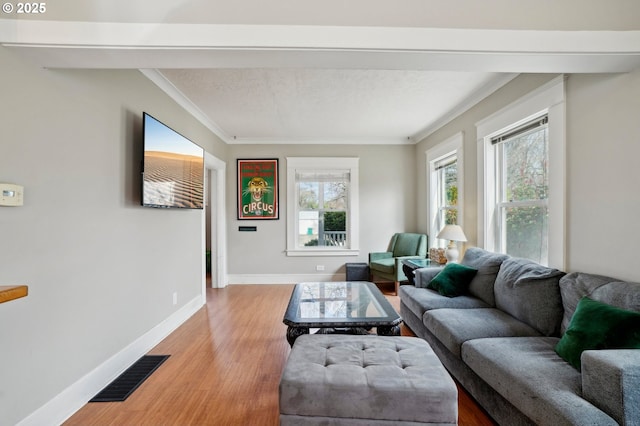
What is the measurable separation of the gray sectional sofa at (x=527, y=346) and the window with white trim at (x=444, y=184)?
130 centimetres

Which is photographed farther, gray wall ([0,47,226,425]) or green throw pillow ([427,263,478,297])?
green throw pillow ([427,263,478,297])

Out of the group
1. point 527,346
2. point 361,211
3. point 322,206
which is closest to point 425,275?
point 527,346

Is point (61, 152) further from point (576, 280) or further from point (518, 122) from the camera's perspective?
point (518, 122)

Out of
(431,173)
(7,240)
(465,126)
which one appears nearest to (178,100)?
(7,240)

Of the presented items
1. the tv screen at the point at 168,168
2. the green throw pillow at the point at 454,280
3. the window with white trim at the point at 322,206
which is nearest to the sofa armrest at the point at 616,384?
the green throw pillow at the point at 454,280

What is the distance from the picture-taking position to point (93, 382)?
83.1 inches

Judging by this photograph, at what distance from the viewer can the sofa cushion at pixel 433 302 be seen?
271 cm

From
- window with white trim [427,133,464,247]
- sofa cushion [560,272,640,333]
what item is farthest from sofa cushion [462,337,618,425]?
window with white trim [427,133,464,247]

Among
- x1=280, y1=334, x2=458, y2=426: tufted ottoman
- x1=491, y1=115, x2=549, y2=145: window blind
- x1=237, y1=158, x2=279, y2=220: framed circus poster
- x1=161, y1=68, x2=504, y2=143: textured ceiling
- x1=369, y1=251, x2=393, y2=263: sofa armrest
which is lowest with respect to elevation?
x1=280, y1=334, x2=458, y2=426: tufted ottoman

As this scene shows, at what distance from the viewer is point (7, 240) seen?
5.22 ft

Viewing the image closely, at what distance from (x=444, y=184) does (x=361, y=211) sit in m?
1.47

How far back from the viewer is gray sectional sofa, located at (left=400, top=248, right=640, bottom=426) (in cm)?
125

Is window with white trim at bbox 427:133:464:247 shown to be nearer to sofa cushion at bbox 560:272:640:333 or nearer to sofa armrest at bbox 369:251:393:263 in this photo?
sofa armrest at bbox 369:251:393:263

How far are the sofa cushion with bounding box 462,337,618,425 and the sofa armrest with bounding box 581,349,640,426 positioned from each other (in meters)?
0.04
